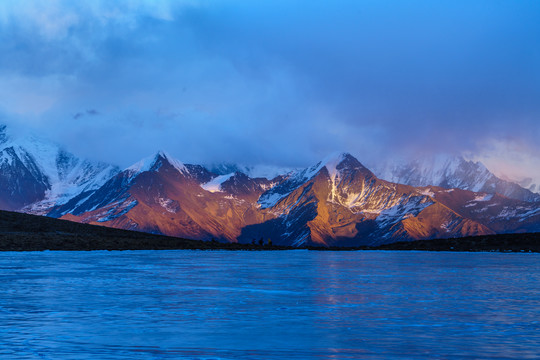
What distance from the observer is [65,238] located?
416ft

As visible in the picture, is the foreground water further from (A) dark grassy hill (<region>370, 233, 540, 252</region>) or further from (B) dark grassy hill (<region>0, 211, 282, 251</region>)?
(A) dark grassy hill (<region>370, 233, 540, 252</region>)

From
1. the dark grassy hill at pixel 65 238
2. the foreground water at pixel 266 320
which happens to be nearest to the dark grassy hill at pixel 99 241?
the dark grassy hill at pixel 65 238

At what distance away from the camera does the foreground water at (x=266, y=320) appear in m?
17.5

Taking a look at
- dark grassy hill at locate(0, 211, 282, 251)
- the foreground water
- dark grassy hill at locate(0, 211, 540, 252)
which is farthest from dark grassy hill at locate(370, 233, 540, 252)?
the foreground water

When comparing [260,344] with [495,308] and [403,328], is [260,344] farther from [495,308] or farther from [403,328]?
[495,308]

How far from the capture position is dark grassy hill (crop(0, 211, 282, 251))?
112875 mm

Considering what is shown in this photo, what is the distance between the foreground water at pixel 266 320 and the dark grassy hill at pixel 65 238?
78.8m

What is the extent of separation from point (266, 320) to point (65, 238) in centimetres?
11120

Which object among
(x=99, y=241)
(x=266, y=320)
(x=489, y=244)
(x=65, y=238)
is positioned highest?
(x=489, y=244)

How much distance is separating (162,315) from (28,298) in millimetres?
8235

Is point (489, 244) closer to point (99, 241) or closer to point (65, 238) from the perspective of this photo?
→ point (99, 241)

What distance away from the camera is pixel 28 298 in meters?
28.8

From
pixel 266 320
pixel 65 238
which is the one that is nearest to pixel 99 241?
pixel 65 238

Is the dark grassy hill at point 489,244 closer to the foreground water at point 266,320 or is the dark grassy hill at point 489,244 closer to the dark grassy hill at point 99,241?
the dark grassy hill at point 99,241
